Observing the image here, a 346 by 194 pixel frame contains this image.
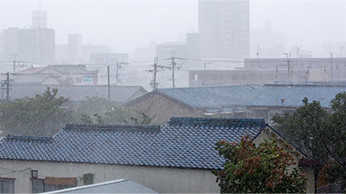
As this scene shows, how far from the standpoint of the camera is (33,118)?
19938 millimetres

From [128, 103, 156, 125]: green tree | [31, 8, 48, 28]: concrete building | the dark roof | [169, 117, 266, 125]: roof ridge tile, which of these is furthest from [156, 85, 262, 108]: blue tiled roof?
[31, 8, 48, 28]: concrete building

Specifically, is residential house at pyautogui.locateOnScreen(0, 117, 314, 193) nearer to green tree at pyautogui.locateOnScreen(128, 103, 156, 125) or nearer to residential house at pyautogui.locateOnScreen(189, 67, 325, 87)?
green tree at pyautogui.locateOnScreen(128, 103, 156, 125)

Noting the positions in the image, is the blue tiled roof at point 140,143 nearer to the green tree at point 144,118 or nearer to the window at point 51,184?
the window at point 51,184

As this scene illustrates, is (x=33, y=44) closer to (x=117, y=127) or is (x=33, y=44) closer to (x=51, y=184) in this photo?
(x=117, y=127)

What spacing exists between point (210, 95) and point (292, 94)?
5845mm

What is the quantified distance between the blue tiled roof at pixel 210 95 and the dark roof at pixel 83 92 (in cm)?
974

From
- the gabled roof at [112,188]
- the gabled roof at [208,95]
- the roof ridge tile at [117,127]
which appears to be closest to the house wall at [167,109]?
the gabled roof at [208,95]

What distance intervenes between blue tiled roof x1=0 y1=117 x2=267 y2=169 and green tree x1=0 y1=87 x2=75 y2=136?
28.7 feet

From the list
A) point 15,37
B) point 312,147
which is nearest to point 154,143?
point 312,147

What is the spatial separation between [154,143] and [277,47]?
11177 cm

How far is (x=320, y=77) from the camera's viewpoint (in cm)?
4956

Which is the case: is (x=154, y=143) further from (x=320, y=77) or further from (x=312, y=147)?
(x=320, y=77)

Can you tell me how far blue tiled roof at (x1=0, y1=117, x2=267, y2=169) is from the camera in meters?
9.48

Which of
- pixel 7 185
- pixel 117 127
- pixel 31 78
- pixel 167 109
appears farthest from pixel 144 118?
pixel 31 78
